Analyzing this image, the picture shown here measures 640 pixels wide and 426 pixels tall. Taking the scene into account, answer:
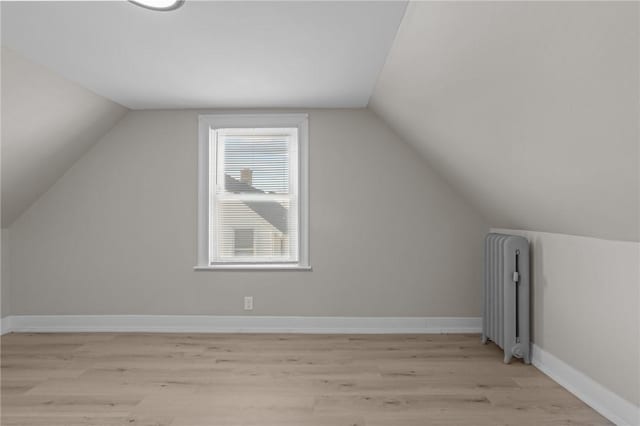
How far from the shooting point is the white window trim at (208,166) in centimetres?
462

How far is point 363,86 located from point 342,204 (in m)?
1.21

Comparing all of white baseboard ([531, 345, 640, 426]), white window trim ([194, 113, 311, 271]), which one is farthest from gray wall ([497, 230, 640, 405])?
white window trim ([194, 113, 311, 271])

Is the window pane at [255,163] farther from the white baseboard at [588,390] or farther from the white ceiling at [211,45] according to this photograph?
the white baseboard at [588,390]

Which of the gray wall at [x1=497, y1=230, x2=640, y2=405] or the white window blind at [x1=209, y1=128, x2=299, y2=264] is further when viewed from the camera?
the white window blind at [x1=209, y1=128, x2=299, y2=264]

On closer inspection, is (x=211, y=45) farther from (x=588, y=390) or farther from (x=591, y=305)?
(x=588, y=390)

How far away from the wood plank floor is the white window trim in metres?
0.70

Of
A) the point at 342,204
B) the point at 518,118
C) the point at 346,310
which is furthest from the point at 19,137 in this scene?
the point at 518,118

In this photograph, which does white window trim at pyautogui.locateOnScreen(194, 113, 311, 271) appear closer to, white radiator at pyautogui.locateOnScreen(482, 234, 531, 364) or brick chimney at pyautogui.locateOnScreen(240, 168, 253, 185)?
brick chimney at pyautogui.locateOnScreen(240, 168, 253, 185)

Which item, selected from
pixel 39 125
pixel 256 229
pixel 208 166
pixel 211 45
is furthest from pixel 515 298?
pixel 39 125

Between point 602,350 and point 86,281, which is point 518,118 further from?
point 86,281

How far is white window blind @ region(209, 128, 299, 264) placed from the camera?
4730 mm

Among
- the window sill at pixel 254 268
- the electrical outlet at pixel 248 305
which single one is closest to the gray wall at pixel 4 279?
the window sill at pixel 254 268

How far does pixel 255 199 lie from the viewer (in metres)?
4.73

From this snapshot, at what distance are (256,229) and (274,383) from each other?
1841 mm
